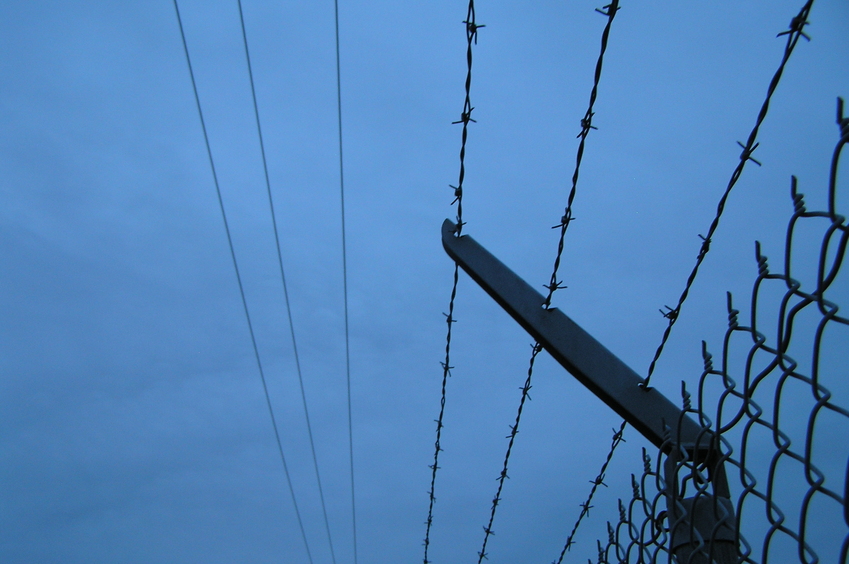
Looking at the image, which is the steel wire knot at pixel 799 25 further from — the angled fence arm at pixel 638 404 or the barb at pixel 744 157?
the angled fence arm at pixel 638 404

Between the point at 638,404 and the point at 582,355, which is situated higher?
the point at 582,355

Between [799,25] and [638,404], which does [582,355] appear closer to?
[638,404]

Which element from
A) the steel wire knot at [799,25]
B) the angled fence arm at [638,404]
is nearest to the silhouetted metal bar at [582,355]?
the angled fence arm at [638,404]

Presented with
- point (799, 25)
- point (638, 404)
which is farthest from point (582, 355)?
point (799, 25)

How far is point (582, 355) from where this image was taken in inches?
55.5

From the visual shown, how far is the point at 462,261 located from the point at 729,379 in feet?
2.67

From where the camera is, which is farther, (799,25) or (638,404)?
(638,404)

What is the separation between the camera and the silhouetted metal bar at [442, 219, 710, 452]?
1286mm

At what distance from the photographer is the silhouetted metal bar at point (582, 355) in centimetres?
129

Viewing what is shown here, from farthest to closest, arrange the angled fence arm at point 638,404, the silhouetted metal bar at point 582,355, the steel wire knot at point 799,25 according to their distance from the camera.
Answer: the silhouetted metal bar at point 582,355
the angled fence arm at point 638,404
the steel wire knot at point 799,25

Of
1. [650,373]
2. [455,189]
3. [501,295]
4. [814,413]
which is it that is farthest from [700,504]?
[455,189]

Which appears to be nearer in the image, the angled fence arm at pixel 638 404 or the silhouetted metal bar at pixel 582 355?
the angled fence arm at pixel 638 404

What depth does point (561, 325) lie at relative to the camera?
147cm

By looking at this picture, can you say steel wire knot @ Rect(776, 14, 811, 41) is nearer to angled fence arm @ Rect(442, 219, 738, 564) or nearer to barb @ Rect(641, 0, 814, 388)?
barb @ Rect(641, 0, 814, 388)
